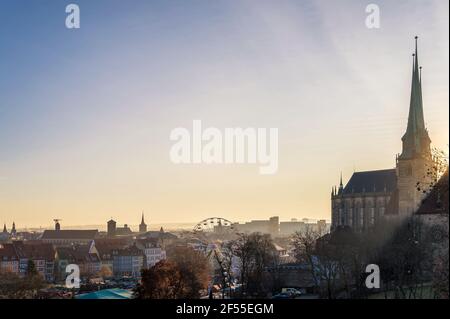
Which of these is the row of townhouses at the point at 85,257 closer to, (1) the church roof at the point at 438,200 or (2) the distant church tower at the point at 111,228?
(2) the distant church tower at the point at 111,228

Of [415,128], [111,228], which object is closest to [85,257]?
[111,228]

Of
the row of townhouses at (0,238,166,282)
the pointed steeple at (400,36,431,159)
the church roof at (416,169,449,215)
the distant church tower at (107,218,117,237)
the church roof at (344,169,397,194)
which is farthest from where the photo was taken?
the distant church tower at (107,218,117,237)

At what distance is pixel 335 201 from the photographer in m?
48.1

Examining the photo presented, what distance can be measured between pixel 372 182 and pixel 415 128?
405 inches

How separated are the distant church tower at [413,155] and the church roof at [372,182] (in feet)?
21.8

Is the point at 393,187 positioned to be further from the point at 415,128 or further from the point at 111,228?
the point at 111,228

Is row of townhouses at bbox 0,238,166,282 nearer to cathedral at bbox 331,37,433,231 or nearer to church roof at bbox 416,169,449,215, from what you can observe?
cathedral at bbox 331,37,433,231

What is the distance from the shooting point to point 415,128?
36.7m

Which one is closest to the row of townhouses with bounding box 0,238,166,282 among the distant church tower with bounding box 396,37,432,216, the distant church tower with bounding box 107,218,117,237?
the distant church tower with bounding box 107,218,117,237

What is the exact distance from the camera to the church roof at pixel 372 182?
146 feet

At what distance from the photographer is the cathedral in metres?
36.0
